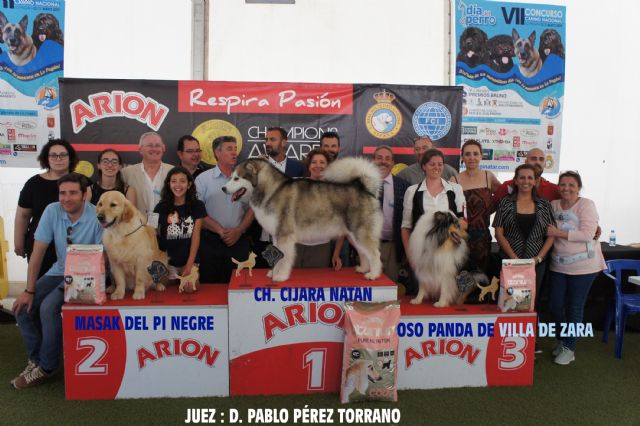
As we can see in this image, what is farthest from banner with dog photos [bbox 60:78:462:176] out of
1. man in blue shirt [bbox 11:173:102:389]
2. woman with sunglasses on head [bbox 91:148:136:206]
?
man in blue shirt [bbox 11:173:102:389]

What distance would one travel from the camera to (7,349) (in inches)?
160

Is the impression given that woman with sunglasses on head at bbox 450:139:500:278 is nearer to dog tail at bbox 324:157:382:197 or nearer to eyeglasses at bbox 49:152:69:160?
dog tail at bbox 324:157:382:197

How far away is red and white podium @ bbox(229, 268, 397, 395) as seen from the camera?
3064 mm

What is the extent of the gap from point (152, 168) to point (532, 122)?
491 cm

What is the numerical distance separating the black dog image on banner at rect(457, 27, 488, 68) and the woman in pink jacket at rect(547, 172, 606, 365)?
2.40 meters

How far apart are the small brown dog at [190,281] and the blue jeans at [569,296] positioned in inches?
127

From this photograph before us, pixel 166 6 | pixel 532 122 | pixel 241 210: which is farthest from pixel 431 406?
pixel 166 6

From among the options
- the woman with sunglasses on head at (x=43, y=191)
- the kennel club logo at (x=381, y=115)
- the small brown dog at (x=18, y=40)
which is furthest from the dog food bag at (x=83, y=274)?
the small brown dog at (x=18, y=40)

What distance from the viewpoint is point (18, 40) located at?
511 cm

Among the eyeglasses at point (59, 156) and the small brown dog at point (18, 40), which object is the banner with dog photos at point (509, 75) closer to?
the eyeglasses at point (59, 156)

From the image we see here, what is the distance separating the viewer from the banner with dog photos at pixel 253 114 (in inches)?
181

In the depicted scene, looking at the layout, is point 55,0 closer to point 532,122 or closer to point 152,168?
point 152,168

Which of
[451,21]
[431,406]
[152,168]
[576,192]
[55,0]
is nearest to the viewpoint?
[431,406]

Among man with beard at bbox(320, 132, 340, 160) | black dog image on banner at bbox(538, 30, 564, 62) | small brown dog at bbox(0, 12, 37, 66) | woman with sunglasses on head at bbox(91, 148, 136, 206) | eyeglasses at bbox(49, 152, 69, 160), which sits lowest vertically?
woman with sunglasses on head at bbox(91, 148, 136, 206)
